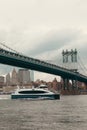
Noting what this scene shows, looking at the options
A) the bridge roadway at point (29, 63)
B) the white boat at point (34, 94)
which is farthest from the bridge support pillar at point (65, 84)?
the white boat at point (34, 94)

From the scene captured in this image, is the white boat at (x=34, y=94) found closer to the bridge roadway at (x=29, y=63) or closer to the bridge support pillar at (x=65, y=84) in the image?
the bridge roadway at (x=29, y=63)

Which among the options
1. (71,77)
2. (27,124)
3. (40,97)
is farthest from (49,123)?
(71,77)

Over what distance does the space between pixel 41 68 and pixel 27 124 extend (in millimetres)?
91191

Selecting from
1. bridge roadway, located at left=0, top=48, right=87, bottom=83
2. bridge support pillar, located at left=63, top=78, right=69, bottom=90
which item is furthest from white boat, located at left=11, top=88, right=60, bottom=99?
bridge support pillar, located at left=63, top=78, right=69, bottom=90

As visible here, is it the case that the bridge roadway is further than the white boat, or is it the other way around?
the bridge roadway

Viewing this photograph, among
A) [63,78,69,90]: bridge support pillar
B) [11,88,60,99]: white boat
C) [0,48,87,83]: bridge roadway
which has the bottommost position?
[11,88,60,99]: white boat

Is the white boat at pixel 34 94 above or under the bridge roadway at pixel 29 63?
under

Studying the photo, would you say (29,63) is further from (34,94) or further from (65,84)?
(65,84)

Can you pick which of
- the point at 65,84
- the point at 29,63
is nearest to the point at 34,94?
the point at 29,63

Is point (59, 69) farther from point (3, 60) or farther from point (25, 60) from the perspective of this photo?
point (3, 60)

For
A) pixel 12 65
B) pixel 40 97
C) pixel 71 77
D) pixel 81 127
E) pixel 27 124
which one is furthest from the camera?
pixel 71 77

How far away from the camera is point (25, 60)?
122625 mm

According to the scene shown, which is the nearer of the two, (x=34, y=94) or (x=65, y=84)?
(x=34, y=94)

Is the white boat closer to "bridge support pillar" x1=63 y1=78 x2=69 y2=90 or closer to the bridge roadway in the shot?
the bridge roadway
